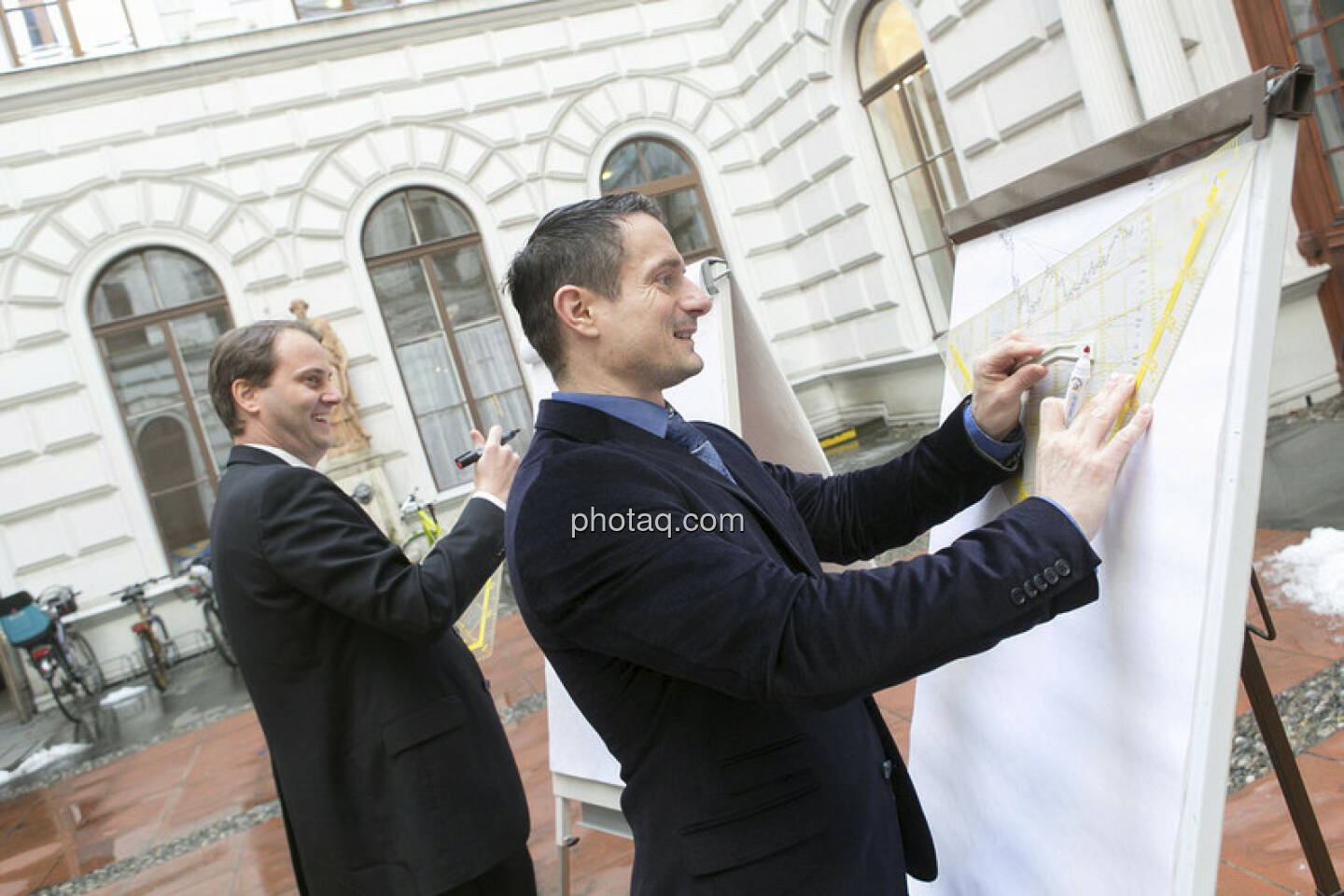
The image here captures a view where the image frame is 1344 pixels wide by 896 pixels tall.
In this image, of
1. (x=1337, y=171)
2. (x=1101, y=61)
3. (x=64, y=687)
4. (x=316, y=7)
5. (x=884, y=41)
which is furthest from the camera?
(x=316, y=7)

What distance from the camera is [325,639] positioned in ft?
5.39

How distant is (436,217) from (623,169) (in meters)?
1.99

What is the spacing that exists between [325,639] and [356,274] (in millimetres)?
7457

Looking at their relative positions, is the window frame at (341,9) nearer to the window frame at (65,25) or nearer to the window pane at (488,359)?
the window frame at (65,25)

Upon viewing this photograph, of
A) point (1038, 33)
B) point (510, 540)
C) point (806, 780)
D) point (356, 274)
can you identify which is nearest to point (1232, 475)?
point (806, 780)

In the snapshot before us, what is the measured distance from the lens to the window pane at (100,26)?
26.4 feet

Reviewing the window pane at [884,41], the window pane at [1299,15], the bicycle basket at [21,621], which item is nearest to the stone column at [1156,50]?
the window pane at [1299,15]

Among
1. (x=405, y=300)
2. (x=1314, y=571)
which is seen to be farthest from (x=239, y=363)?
(x=405, y=300)

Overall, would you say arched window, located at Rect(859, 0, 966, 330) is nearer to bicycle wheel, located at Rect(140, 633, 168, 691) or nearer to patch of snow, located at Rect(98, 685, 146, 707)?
bicycle wheel, located at Rect(140, 633, 168, 691)

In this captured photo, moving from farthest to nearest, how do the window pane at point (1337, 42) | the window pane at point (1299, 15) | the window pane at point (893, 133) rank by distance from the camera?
the window pane at point (893, 133) → the window pane at point (1299, 15) → the window pane at point (1337, 42)

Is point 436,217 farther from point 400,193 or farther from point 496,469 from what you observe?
point 496,469

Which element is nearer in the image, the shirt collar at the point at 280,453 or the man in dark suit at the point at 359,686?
the man in dark suit at the point at 359,686

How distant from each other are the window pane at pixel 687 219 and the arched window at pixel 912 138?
2217 mm

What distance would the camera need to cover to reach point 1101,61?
520cm
